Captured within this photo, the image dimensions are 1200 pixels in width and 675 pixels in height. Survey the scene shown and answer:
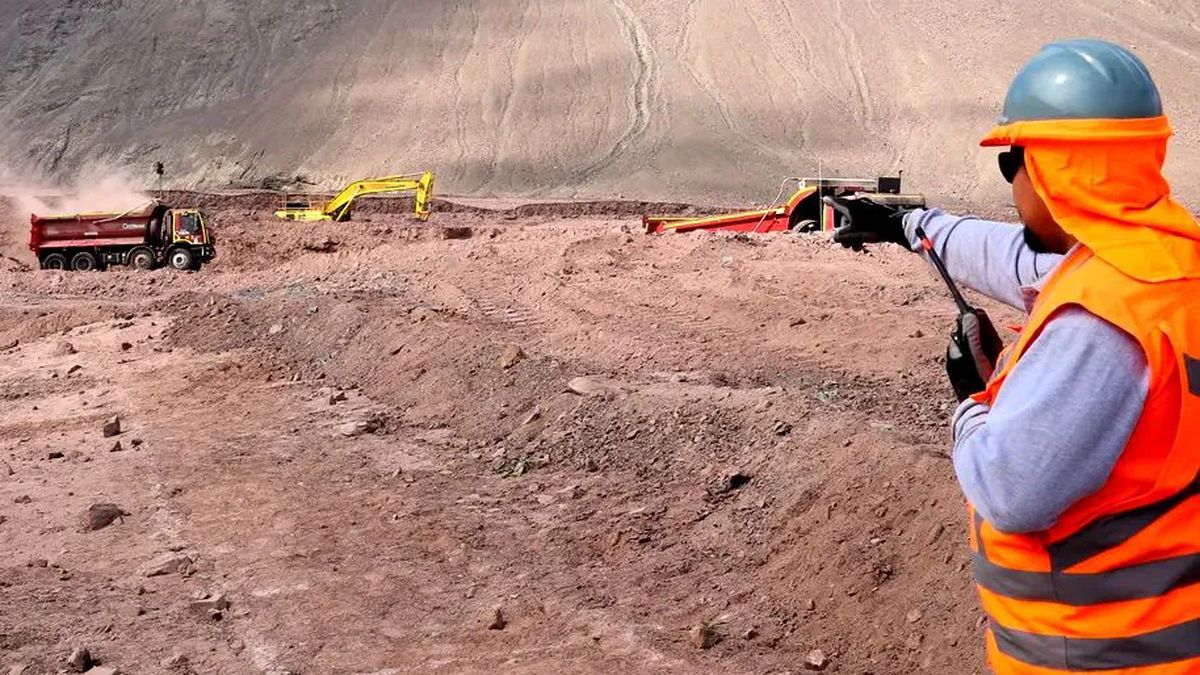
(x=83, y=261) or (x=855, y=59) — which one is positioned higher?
(x=855, y=59)

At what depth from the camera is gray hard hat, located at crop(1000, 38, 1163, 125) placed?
2115 millimetres

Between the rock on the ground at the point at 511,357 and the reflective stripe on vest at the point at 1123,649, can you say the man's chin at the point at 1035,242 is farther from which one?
the rock on the ground at the point at 511,357

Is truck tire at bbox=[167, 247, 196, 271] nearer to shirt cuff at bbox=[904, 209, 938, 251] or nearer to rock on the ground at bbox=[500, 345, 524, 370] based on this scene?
rock on the ground at bbox=[500, 345, 524, 370]

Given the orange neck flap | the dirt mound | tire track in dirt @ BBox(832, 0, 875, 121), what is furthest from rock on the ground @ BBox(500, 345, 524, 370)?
tire track in dirt @ BBox(832, 0, 875, 121)

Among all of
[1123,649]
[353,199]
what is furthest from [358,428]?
[353,199]

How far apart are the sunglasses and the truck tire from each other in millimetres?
21669

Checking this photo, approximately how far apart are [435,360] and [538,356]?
2.79ft

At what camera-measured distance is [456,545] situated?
719cm

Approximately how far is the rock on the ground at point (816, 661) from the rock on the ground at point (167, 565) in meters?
3.41

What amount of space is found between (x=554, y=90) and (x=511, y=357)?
36.1 meters

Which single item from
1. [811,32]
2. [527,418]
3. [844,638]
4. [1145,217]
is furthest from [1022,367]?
[811,32]

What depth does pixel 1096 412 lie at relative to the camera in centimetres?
197

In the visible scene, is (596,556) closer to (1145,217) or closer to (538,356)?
(538,356)

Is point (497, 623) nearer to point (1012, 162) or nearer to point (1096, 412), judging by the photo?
point (1012, 162)
